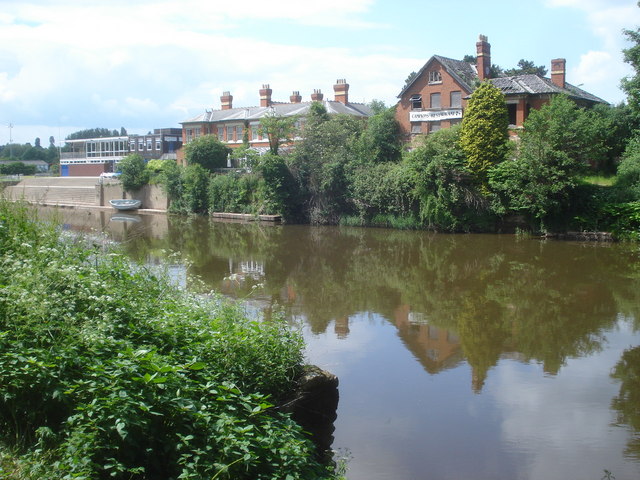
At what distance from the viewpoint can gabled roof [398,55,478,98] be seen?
37594 mm

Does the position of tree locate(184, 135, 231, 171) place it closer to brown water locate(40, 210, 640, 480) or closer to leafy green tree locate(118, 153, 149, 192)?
leafy green tree locate(118, 153, 149, 192)

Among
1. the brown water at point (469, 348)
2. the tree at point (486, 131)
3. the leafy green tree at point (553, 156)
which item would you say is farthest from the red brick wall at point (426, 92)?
the brown water at point (469, 348)

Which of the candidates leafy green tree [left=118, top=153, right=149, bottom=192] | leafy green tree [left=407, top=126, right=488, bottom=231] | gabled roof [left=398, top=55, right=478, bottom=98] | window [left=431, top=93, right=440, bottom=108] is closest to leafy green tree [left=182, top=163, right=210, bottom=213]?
leafy green tree [left=118, top=153, right=149, bottom=192]

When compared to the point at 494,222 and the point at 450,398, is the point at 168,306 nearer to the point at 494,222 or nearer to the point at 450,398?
the point at 450,398

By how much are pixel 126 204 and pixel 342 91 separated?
67.7 feet

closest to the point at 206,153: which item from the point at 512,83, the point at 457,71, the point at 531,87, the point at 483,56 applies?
the point at 457,71

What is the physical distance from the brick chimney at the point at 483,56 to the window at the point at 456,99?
1676 millimetres

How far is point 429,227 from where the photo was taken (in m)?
30.8

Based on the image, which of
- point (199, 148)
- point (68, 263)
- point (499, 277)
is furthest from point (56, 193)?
point (68, 263)

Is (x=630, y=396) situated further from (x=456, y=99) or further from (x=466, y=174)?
(x=456, y=99)

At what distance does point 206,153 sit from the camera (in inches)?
1772

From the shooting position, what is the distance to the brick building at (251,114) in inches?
2041

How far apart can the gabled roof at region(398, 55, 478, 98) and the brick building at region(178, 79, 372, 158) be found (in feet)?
37.9

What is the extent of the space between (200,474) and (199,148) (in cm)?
4203
